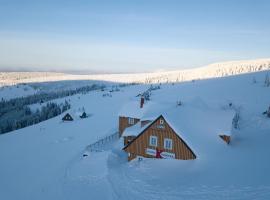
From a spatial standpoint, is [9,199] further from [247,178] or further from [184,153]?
[247,178]

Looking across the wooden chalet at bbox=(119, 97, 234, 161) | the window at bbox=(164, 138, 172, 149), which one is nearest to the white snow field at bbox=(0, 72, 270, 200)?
the wooden chalet at bbox=(119, 97, 234, 161)

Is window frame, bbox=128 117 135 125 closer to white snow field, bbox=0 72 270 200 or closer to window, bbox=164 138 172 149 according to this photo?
white snow field, bbox=0 72 270 200

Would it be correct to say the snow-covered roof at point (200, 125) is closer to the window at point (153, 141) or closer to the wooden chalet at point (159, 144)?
the wooden chalet at point (159, 144)

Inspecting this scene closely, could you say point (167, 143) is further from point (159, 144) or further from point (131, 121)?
point (131, 121)

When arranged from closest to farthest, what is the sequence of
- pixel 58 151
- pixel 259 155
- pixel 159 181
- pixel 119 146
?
pixel 159 181 → pixel 259 155 → pixel 119 146 → pixel 58 151

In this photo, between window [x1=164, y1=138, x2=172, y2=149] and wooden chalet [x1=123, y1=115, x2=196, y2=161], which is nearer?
wooden chalet [x1=123, y1=115, x2=196, y2=161]

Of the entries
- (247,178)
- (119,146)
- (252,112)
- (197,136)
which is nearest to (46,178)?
(119,146)

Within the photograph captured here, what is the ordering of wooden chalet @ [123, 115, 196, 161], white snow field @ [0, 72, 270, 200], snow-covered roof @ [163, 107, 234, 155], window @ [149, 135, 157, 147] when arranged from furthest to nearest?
window @ [149, 135, 157, 147], snow-covered roof @ [163, 107, 234, 155], wooden chalet @ [123, 115, 196, 161], white snow field @ [0, 72, 270, 200]

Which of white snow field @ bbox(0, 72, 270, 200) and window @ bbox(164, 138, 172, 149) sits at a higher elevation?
window @ bbox(164, 138, 172, 149)
